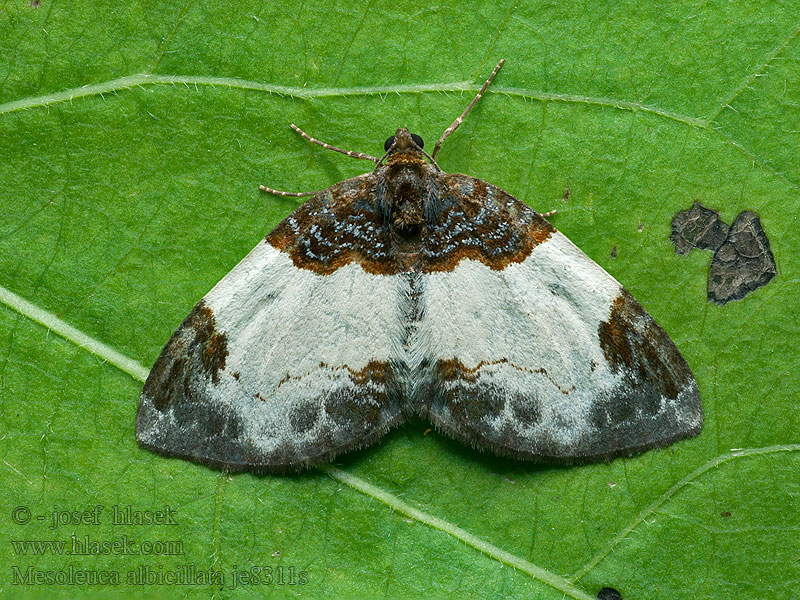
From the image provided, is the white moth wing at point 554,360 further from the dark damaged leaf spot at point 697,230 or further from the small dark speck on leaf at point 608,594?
the small dark speck on leaf at point 608,594

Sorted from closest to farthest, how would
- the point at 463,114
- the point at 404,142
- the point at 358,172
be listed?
the point at 404,142, the point at 463,114, the point at 358,172

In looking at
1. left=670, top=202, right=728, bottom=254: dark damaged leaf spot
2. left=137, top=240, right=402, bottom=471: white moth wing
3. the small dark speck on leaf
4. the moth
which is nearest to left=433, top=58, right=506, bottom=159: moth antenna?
the moth

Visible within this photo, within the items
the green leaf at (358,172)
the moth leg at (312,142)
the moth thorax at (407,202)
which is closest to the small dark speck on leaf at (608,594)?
the green leaf at (358,172)

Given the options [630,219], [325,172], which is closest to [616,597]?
[630,219]

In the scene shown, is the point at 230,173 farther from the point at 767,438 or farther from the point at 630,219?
the point at 767,438

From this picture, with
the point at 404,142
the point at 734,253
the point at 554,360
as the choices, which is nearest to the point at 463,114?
the point at 404,142

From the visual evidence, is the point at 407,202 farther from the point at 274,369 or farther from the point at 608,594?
the point at 608,594
